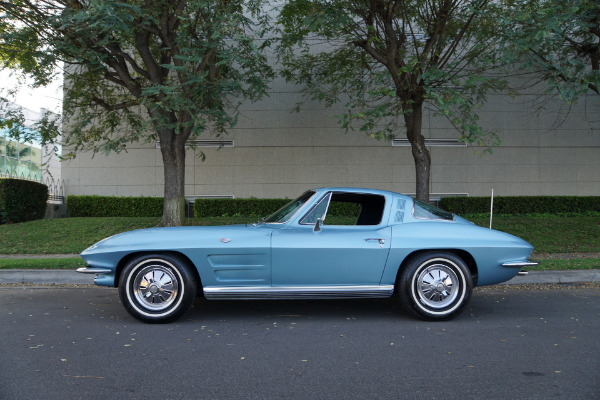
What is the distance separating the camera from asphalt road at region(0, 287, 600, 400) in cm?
319

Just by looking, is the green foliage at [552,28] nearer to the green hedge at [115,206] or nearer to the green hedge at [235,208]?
the green hedge at [235,208]

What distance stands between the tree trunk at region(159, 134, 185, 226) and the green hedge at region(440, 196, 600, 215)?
8.62 meters

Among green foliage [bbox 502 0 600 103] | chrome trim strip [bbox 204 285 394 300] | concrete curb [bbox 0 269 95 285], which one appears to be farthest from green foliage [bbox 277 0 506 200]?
concrete curb [bbox 0 269 95 285]

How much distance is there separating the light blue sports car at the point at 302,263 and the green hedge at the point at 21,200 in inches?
411

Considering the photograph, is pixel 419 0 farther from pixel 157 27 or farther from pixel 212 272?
pixel 212 272

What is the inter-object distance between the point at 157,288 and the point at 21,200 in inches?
439

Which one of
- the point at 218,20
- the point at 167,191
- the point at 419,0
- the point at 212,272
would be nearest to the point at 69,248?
the point at 167,191

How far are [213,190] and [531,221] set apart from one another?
9.92 m

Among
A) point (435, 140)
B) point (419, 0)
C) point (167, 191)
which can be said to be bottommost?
point (167, 191)

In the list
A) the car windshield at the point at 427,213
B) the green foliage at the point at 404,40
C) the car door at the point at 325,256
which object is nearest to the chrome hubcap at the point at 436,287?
the car door at the point at 325,256

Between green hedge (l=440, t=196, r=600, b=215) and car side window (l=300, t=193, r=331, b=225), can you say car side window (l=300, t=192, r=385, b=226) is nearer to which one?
Answer: car side window (l=300, t=193, r=331, b=225)

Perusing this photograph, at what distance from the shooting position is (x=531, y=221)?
13.2 m

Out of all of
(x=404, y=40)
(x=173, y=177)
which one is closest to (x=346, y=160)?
(x=404, y=40)

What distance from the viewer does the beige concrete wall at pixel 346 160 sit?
16547 mm
